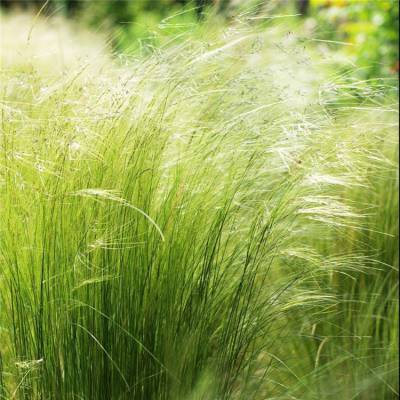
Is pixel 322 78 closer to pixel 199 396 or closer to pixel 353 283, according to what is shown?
pixel 353 283

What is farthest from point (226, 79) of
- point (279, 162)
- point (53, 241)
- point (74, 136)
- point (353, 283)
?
point (353, 283)

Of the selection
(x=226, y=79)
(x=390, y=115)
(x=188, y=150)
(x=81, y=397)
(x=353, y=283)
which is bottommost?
(x=353, y=283)

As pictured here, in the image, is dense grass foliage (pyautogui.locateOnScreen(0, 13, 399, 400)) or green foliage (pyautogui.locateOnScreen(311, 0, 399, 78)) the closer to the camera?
dense grass foliage (pyautogui.locateOnScreen(0, 13, 399, 400))

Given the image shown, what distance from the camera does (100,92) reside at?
215 centimetres

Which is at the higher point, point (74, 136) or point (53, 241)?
point (74, 136)

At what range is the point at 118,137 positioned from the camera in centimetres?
203

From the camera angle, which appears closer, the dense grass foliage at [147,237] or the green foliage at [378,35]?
the dense grass foliage at [147,237]

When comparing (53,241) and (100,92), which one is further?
(100,92)

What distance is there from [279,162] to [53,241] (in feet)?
2.62

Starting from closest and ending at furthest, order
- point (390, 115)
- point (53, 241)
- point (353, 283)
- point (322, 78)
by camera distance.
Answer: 1. point (53, 241)
2. point (322, 78)
3. point (353, 283)
4. point (390, 115)

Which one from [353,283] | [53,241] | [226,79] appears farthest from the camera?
[353,283]

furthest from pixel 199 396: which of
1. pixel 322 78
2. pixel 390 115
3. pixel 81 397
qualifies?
pixel 390 115

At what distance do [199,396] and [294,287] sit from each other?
0.41 m

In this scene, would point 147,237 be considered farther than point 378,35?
No
